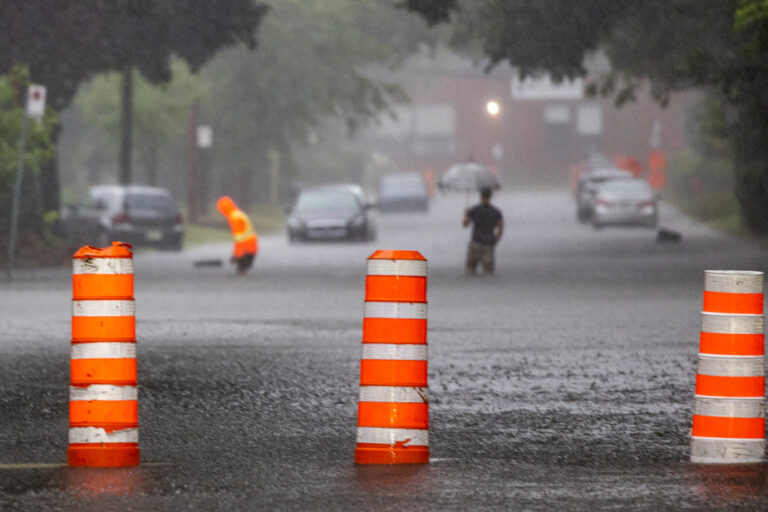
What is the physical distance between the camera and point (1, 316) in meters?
18.6

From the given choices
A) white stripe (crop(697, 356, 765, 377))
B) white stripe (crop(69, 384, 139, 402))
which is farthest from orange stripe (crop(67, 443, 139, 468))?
white stripe (crop(697, 356, 765, 377))

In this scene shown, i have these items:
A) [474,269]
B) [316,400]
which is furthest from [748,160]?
[316,400]

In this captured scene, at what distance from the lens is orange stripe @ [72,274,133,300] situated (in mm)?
8109

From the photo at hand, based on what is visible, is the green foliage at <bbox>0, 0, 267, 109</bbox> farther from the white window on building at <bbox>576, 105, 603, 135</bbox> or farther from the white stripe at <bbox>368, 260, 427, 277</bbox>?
the white window on building at <bbox>576, 105, 603, 135</bbox>

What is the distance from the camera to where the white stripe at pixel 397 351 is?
8180mm

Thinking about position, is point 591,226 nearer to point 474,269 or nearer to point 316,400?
point 474,269

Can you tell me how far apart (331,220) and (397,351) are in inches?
1337

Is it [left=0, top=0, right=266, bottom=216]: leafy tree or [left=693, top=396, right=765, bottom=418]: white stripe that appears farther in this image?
[left=0, top=0, right=266, bottom=216]: leafy tree

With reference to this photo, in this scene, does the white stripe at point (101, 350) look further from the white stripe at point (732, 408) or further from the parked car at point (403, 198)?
the parked car at point (403, 198)

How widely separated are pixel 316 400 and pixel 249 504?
3.75 meters

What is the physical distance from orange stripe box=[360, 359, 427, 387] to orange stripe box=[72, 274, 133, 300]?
3.92 ft

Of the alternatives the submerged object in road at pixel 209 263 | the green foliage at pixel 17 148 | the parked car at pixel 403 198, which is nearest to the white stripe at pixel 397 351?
the green foliage at pixel 17 148

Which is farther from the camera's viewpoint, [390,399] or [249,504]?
[390,399]

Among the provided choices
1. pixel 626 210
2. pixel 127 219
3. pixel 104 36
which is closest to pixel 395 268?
pixel 104 36
